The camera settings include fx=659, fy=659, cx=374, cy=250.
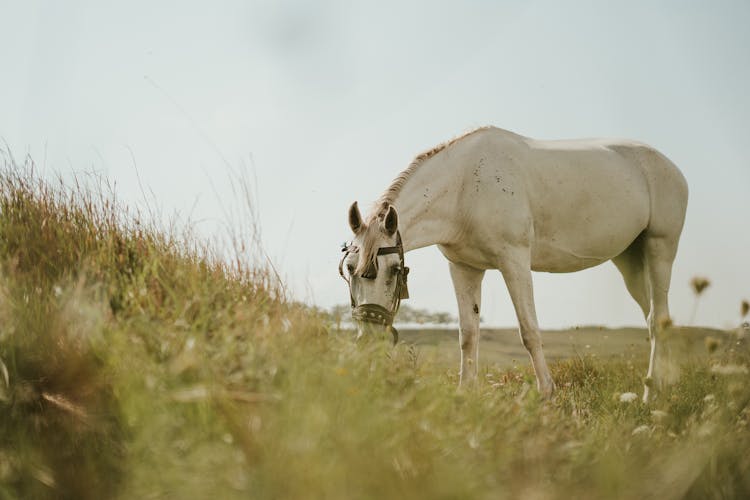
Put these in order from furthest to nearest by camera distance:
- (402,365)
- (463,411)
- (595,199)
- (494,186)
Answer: (595,199)
(494,186)
(402,365)
(463,411)

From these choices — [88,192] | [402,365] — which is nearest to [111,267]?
[88,192]

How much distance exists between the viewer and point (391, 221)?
5242mm

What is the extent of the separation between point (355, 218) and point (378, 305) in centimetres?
74

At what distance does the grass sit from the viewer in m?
2.38

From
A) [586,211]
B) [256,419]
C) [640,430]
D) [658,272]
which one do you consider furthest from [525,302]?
[256,419]

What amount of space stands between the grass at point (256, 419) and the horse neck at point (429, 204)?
1866 millimetres

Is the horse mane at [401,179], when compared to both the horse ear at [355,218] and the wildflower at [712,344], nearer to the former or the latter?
the horse ear at [355,218]

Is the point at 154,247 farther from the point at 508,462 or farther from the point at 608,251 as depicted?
the point at 608,251

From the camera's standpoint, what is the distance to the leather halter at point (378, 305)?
16.4ft

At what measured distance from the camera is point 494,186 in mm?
6148

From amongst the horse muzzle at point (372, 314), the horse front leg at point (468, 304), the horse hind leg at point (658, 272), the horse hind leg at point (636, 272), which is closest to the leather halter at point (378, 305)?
the horse muzzle at point (372, 314)

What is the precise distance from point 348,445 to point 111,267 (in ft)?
7.81

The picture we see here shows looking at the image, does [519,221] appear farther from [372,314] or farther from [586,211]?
[372,314]

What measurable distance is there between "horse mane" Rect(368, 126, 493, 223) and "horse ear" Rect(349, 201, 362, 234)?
10cm
